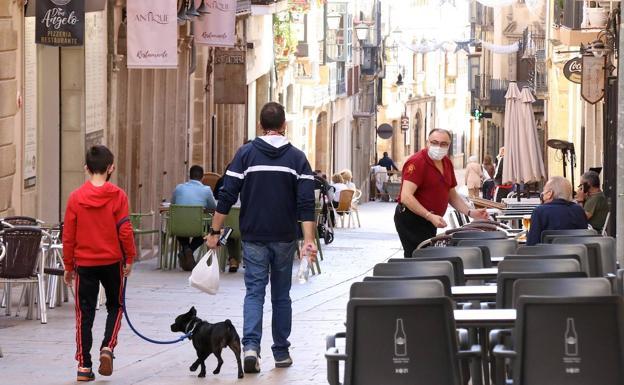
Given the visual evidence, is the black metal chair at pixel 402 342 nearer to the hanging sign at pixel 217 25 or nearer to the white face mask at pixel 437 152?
the white face mask at pixel 437 152

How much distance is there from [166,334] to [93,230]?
10.4ft

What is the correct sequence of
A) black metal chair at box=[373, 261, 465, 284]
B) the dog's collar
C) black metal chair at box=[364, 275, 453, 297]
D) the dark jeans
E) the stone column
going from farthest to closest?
the dark jeans < the stone column < the dog's collar < black metal chair at box=[373, 261, 465, 284] < black metal chair at box=[364, 275, 453, 297]

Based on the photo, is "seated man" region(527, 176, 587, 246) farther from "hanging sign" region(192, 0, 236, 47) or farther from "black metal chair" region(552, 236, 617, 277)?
"hanging sign" region(192, 0, 236, 47)

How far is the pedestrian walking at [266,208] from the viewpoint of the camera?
11320 mm

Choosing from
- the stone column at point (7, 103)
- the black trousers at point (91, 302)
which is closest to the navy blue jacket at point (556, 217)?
the black trousers at point (91, 302)

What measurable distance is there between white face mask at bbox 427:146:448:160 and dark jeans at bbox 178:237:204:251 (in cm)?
801

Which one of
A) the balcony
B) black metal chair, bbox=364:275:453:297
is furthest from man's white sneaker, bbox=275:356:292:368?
the balcony

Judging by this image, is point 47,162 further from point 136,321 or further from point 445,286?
point 445,286

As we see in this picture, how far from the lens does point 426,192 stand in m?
14.1

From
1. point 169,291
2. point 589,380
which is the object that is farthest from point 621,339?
point 169,291

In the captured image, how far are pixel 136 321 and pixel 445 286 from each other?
6.61m

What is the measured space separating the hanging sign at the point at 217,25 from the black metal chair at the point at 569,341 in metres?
20.6

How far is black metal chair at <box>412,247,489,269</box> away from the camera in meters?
11.0

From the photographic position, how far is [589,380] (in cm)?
755
